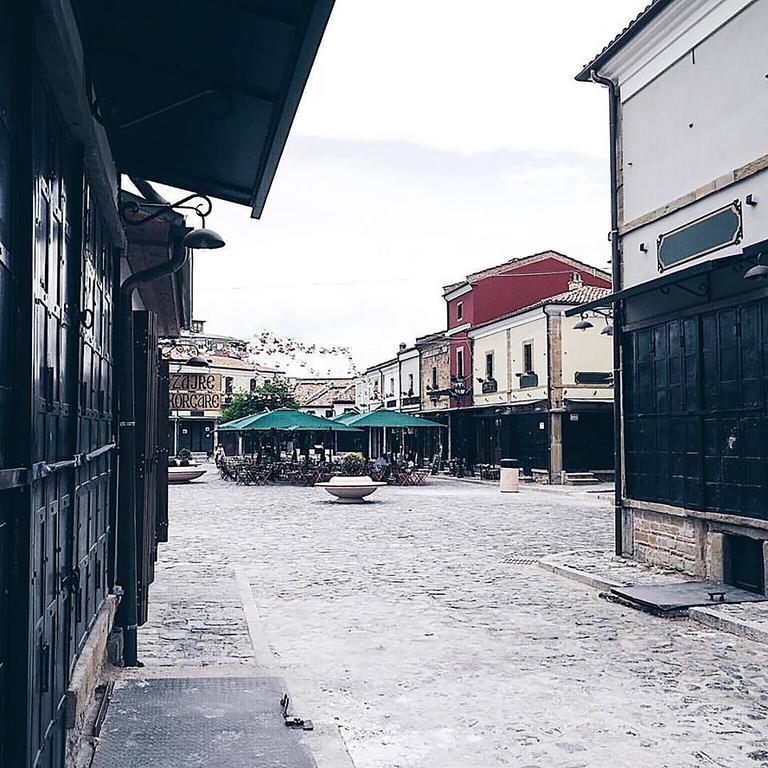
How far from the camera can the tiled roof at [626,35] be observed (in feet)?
37.3

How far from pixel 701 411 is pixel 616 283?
2.77m

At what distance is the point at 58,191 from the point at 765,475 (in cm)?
802

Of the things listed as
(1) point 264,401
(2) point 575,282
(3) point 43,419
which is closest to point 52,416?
(3) point 43,419

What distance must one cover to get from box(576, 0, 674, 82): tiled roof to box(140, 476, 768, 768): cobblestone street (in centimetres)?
688

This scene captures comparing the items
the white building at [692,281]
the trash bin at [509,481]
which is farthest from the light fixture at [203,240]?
the trash bin at [509,481]

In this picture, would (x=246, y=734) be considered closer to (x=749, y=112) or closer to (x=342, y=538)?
(x=749, y=112)

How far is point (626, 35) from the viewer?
1207cm

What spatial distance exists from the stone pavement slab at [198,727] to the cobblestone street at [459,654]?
330 millimetres

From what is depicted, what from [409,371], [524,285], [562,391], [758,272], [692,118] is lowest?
[562,391]

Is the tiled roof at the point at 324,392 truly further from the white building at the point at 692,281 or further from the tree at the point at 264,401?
the white building at the point at 692,281

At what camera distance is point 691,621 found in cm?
917

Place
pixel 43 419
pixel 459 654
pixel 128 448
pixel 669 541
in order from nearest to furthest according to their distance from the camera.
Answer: pixel 43 419 < pixel 128 448 < pixel 459 654 < pixel 669 541

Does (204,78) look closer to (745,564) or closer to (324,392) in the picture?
(745,564)

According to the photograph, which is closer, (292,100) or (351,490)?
(292,100)
